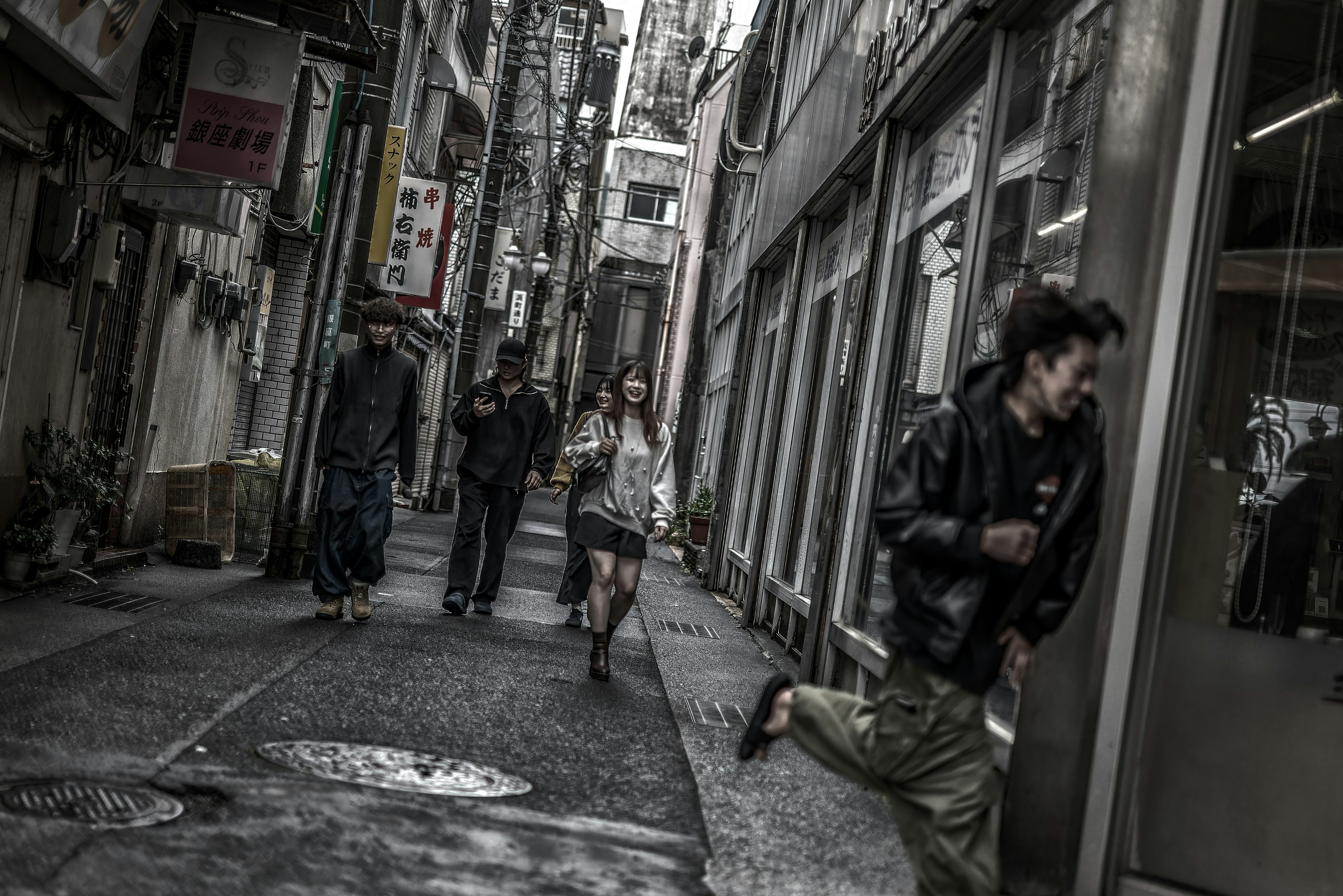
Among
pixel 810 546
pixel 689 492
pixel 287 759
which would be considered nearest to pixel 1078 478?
pixel 287 759

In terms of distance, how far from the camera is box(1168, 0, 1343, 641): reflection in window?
4.74 m

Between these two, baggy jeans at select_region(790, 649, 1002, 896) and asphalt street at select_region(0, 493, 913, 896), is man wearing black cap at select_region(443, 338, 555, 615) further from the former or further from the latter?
baggy jeans at select_region(790, 649, 1002, 896)

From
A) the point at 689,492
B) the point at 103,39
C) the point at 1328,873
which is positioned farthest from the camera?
the point at 689,492

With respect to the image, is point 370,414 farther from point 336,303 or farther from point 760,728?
point 760,728

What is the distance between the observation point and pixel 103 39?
8320 mm

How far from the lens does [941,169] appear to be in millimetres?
7742

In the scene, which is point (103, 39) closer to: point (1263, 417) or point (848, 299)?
point (848, 299)

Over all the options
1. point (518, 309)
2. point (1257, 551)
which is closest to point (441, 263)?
point (1257, 551)

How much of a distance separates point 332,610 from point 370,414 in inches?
52.3

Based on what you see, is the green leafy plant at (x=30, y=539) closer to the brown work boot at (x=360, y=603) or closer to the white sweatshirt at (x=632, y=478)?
the brown work boot at (x=360, y=603)

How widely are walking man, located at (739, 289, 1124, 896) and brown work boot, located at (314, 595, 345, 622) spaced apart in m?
5.93

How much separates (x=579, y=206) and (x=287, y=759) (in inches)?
1944

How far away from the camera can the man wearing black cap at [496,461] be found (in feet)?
34.0

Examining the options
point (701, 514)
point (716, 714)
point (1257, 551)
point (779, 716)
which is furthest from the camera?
point (701, 514)
